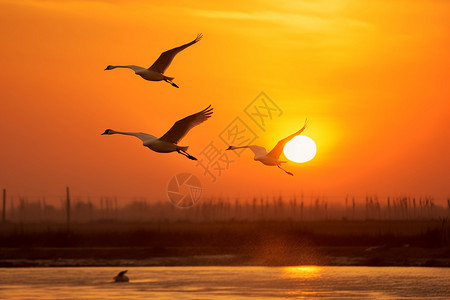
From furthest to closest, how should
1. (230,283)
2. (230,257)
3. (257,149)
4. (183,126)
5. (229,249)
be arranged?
(229,249) → (230,257) → (230,283) → (257,149) → (183,126)

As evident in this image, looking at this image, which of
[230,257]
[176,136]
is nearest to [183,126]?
[176,136]

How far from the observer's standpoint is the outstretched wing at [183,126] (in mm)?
25500

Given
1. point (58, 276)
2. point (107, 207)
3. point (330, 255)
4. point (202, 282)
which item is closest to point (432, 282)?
point (202, 282)

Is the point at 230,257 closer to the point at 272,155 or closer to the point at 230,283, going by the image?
the point at 230,283

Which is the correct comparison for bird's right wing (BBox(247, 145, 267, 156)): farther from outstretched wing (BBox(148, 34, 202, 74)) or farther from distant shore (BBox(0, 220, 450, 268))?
distant shore (BBox(0, 220, 450, 268))

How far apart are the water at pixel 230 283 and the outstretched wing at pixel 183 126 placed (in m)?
22.4

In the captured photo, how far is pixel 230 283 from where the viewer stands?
54.8m

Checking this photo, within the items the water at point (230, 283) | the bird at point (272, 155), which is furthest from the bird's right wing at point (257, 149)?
the water at point (230, 283)

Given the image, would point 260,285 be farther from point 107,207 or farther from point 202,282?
point 107,207

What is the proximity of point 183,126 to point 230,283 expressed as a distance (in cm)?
3034

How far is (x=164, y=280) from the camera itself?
5722cm

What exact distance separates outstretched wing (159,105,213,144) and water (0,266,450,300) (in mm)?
22434

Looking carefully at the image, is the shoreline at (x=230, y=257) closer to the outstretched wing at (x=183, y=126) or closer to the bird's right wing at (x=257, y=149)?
the bird's right wing at (x=257, y=149)

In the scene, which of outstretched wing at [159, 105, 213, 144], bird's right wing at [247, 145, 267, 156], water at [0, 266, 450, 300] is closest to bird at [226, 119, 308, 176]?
bird's right wing at [247, 145, 267, 156]
